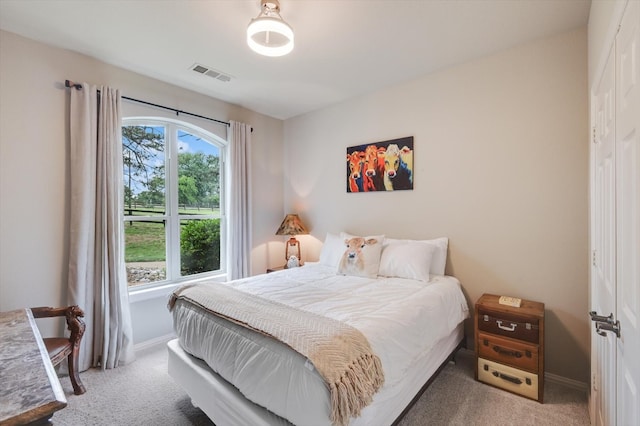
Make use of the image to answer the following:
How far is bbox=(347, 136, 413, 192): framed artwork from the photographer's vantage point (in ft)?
9.99

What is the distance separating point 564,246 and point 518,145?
879 millimetres

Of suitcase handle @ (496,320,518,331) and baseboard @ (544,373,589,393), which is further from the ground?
suitcase handle @ (496,320,518,331)

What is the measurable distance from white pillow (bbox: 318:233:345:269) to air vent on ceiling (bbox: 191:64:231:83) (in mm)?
2070

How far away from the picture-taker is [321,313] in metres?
1.72

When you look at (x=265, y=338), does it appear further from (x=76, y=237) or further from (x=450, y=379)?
(x=76, y=237)

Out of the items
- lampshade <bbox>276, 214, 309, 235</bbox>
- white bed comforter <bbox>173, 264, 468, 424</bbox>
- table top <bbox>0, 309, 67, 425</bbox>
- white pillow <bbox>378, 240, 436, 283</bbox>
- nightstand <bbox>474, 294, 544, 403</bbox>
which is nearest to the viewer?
table top <bbox>0, 309, 67, 425</bbox>

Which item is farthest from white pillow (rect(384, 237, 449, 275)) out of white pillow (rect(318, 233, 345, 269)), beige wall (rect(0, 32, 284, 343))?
beige wall (rect(0, 32, 284, 343))

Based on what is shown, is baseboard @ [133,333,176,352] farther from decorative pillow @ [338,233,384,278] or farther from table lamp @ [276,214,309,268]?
decorative pillow @ [338,233,384,278]

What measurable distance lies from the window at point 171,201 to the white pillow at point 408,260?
2.11 meters

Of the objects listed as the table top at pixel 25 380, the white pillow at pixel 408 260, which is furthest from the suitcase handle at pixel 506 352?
the table top at pixel 25 380

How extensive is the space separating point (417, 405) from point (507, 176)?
1.96 meters

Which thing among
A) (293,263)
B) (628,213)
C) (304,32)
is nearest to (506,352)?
(628,213)

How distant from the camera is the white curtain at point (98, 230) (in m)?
2.41

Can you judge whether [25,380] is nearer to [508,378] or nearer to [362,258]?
[362,258]
